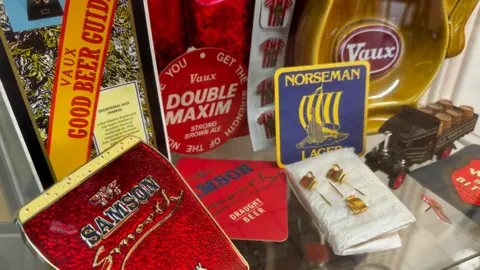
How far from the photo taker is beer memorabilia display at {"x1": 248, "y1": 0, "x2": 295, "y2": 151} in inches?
21.4

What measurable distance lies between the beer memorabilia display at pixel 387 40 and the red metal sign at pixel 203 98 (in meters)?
0.10

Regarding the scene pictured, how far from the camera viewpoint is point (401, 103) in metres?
0.67

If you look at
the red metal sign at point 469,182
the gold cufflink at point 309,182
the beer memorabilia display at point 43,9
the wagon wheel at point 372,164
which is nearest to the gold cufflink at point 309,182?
the gold cufflink at point 309,182

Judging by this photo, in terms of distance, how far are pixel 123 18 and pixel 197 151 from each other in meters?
0.24

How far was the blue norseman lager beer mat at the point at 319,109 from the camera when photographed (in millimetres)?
571

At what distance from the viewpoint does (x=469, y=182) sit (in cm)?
61

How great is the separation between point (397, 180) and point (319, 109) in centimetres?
16

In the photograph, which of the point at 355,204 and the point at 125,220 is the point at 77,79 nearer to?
the point at 125,220

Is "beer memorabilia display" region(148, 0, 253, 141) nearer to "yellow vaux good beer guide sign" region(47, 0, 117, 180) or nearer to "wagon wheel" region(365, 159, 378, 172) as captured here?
"yellow vaux good beer guide sign" region(47, 0, 117, 180)

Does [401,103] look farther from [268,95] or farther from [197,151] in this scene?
[197,151]

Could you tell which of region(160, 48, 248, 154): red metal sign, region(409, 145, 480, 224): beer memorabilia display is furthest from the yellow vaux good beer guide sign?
region(409, 145, 480, 224): beer memorabilia display

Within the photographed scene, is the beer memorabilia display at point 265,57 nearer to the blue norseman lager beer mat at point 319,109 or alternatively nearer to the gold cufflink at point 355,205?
the blue norseman lager beer mat at point 319,109

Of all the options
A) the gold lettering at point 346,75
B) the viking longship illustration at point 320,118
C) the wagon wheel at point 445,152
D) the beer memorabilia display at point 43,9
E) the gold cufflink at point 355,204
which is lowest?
the wagon wheel at point 445,152

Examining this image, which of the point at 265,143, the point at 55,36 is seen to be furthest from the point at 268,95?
the point at 55,36
